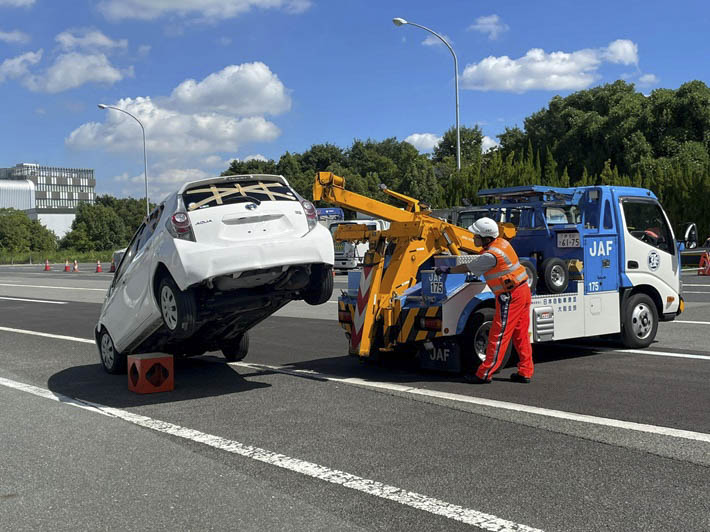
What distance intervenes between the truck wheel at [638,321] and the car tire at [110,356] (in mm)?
6543

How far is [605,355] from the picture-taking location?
33.4ft

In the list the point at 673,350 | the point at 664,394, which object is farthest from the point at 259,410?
the point at 673,350

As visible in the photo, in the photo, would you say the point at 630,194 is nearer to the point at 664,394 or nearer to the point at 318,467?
the point at 664,394

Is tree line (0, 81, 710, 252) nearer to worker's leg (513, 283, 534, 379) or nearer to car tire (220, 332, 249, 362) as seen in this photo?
car tire (220, 332, 249, 362)

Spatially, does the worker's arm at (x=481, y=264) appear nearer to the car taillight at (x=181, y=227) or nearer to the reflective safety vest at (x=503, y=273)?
the reflective safety vest at (x=503, y=273)

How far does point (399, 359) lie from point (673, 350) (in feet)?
12.2

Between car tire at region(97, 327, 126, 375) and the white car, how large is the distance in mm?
656

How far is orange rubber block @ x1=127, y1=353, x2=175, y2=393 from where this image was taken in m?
8.35

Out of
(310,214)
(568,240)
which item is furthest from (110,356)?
(568,240)

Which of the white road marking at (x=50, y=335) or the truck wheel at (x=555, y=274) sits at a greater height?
the truck wheel at (x=555, y=274)

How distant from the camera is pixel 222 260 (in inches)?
294

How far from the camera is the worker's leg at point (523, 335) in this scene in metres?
8.34

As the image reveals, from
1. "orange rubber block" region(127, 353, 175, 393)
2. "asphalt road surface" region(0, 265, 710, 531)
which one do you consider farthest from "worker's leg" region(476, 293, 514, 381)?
"orange rubber block" region(127, 353, 175, 393)

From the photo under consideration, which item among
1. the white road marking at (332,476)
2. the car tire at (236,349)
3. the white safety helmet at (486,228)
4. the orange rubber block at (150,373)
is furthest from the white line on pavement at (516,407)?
→ the white road marking at (332,476)
